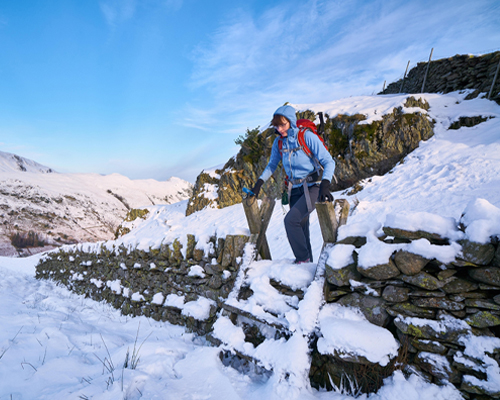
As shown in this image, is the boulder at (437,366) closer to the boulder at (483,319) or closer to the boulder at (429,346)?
the boulder at (429,346)

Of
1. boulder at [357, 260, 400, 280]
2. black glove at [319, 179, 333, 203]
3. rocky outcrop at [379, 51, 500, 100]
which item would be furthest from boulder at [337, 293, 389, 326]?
rocky outcrop at [379, 51, 500, 100]

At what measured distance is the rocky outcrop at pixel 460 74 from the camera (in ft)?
40.3

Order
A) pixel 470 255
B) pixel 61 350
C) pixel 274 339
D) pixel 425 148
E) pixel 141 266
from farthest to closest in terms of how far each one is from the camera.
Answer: pixel 425 148 → pixel 141 266 → pixel 61 350 → pixel 274 339 → pixel 470 255

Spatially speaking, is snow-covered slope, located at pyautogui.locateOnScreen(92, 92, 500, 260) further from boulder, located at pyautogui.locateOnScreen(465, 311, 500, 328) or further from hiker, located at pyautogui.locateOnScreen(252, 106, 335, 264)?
boulder, located at pyautogui.locateOnScreen(465, 311, 500, 328)

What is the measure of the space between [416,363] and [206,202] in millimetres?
15122

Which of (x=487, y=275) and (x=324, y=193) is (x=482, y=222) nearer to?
(x=487, y=275)

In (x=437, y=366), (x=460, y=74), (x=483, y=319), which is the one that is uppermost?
(x=460, y=74)

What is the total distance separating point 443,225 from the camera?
1766 mm

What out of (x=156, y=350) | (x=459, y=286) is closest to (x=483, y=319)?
(x=459, y=286)

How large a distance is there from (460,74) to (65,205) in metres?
30.7

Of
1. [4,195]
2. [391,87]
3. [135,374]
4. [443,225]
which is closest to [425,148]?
[443,225]

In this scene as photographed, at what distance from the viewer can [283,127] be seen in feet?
9.53

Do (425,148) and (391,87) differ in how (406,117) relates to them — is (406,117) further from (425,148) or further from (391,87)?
(391,87)

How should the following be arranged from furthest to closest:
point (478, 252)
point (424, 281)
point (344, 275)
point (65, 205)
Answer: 1. point (65, 205)
2. point (344, 275)
3. point (424, 281)
4. point (478, 252)
